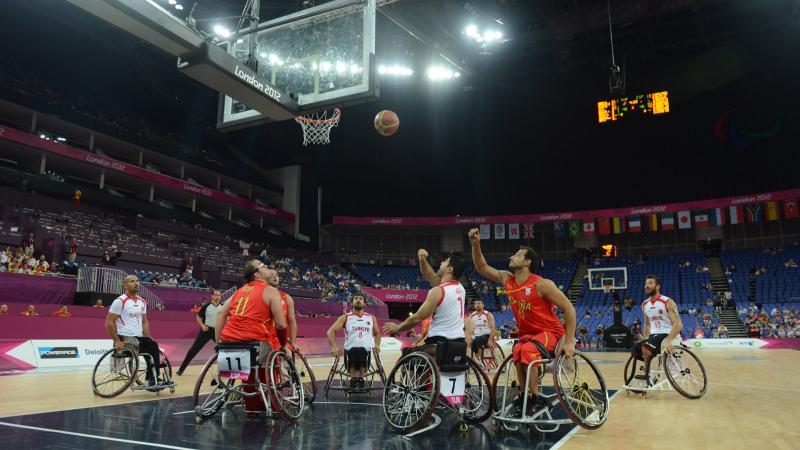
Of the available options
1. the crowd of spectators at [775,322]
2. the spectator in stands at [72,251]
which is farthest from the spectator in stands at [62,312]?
the crowd of spectators at [775,322]

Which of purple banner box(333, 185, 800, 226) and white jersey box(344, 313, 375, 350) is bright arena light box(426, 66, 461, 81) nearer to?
white jersey box(344, 313, 375, 350)

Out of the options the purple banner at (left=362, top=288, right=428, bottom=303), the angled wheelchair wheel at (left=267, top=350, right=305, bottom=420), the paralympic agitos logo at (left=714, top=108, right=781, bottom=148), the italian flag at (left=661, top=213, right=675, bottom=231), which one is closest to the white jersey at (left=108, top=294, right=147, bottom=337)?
the angled wheelchair wheel at (left=267, top=350, right=305, bottom=420)

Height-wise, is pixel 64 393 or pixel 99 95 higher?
pixel 99 95

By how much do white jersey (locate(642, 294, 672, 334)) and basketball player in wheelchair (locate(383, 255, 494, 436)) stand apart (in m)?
3.97

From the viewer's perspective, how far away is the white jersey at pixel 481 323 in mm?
11570

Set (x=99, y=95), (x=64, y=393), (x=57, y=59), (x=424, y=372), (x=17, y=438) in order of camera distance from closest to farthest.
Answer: (x=17, y=438), (x=424, y=372), (x=64, y=393), (x=57, y=59), (x=99, y=95)

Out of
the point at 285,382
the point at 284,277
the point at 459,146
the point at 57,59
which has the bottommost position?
the point at 285,382

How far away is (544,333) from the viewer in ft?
17.0

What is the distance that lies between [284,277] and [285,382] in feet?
83.7

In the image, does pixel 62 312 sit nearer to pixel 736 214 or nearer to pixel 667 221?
pixel 667 221

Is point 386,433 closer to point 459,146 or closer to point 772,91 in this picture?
point 459,146

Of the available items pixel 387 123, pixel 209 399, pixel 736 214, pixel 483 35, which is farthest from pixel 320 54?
pixel 736 214

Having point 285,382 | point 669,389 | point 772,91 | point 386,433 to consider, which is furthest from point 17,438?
point 772,91

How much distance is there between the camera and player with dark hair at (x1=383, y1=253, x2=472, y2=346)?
526 centimetres
